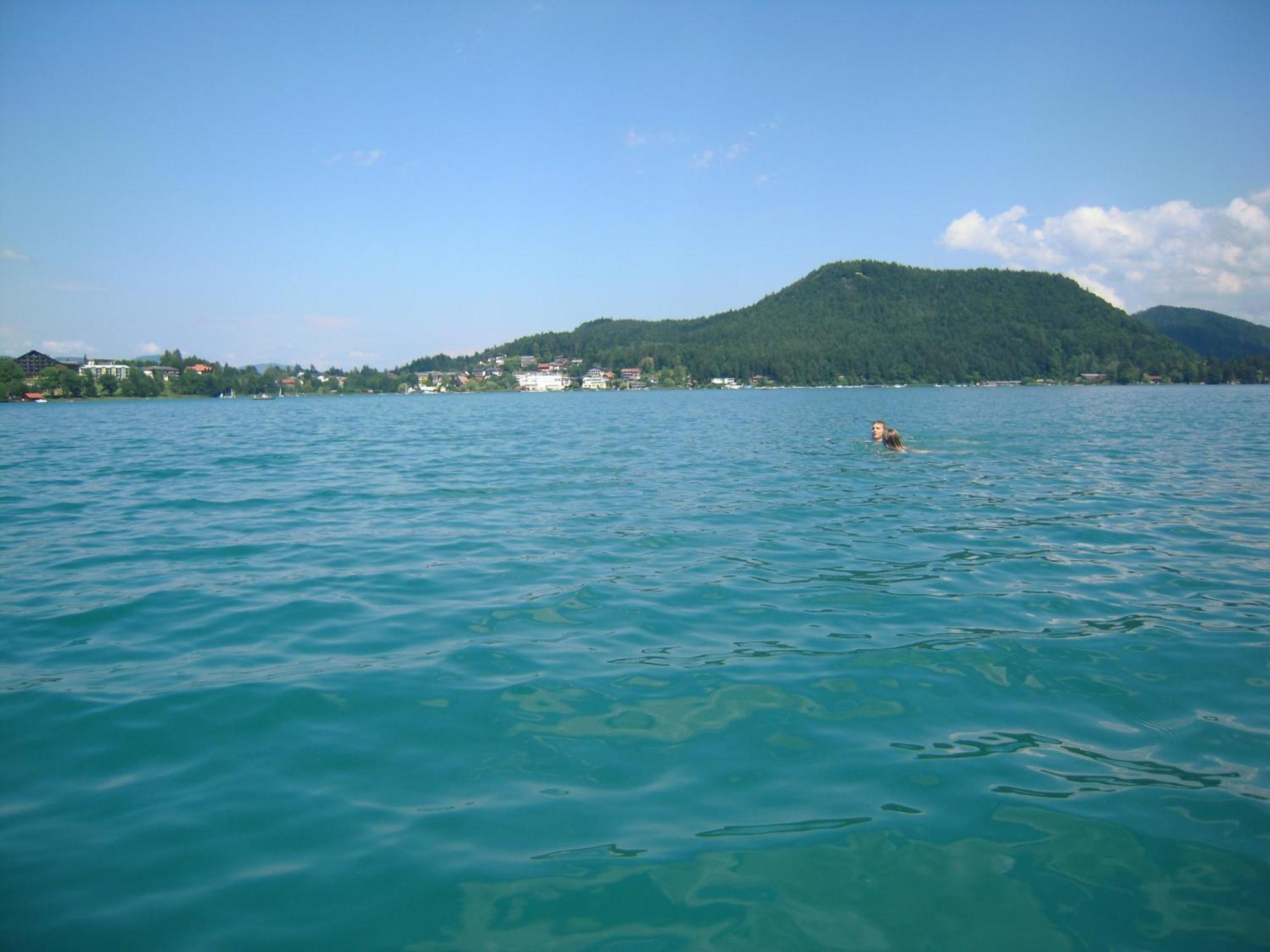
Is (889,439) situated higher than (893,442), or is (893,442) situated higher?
(889,439)

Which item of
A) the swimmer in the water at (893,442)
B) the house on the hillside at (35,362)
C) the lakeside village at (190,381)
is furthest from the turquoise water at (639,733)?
the house on the hillside at (35,362)

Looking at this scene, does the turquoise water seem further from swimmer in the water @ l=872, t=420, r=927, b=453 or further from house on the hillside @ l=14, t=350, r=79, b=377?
house on the hillside @ l=14, t=350, r=79, b=377

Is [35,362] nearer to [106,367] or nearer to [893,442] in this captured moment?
[106,367]

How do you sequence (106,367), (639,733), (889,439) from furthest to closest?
1. (106,367)
2. (889,439)
3. (639,733)

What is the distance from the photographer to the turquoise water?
150 inches

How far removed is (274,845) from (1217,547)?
1380 cm

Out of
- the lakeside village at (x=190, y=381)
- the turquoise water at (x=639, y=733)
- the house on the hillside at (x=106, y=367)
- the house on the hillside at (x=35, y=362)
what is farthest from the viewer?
the house on the hillside at (x=106, y=367)

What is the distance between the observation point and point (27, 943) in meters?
3.52

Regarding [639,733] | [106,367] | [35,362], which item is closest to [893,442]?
[639,733]

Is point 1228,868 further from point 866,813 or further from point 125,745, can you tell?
point 125,745

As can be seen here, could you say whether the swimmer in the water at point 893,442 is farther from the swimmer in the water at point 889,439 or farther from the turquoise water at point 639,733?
the turquoise water at point 639,733

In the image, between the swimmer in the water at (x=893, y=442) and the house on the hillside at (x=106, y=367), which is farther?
the house on the hillside at (x=106, y=367)

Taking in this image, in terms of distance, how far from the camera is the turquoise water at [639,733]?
150 inches

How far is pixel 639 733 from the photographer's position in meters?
5.62
